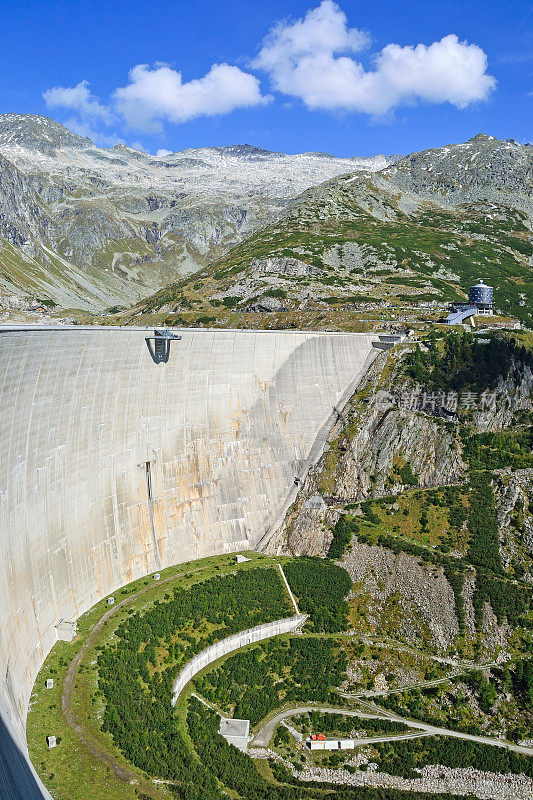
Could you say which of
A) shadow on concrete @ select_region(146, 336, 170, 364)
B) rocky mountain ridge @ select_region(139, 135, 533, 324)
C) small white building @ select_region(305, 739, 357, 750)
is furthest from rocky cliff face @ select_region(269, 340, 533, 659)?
rocky mountain ridge @ select_region(139, 135, 533, 324)

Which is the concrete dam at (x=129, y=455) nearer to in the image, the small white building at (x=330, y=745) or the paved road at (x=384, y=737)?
the paved road at (x=384, y=737)

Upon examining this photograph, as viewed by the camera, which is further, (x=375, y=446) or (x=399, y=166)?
(x=399, y=166)

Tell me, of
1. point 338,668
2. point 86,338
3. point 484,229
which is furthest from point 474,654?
point 484,229

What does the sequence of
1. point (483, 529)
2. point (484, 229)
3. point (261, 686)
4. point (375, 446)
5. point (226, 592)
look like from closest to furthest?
1. point (261, 686)
2. point (226, 592)
3. point (483, 529)
4. point (375, 446)
5. point (484, 229)

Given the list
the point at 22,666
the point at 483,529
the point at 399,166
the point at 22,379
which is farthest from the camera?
the point at 399,166

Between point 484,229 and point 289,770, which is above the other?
point 484,229

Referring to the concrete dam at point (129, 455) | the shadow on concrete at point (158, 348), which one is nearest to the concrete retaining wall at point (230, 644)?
the concrete dam at point (129, 455)

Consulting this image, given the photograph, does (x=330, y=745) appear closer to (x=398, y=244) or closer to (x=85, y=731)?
(x=85, y=731)

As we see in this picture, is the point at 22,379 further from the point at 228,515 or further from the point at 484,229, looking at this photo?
the point at 484,229
